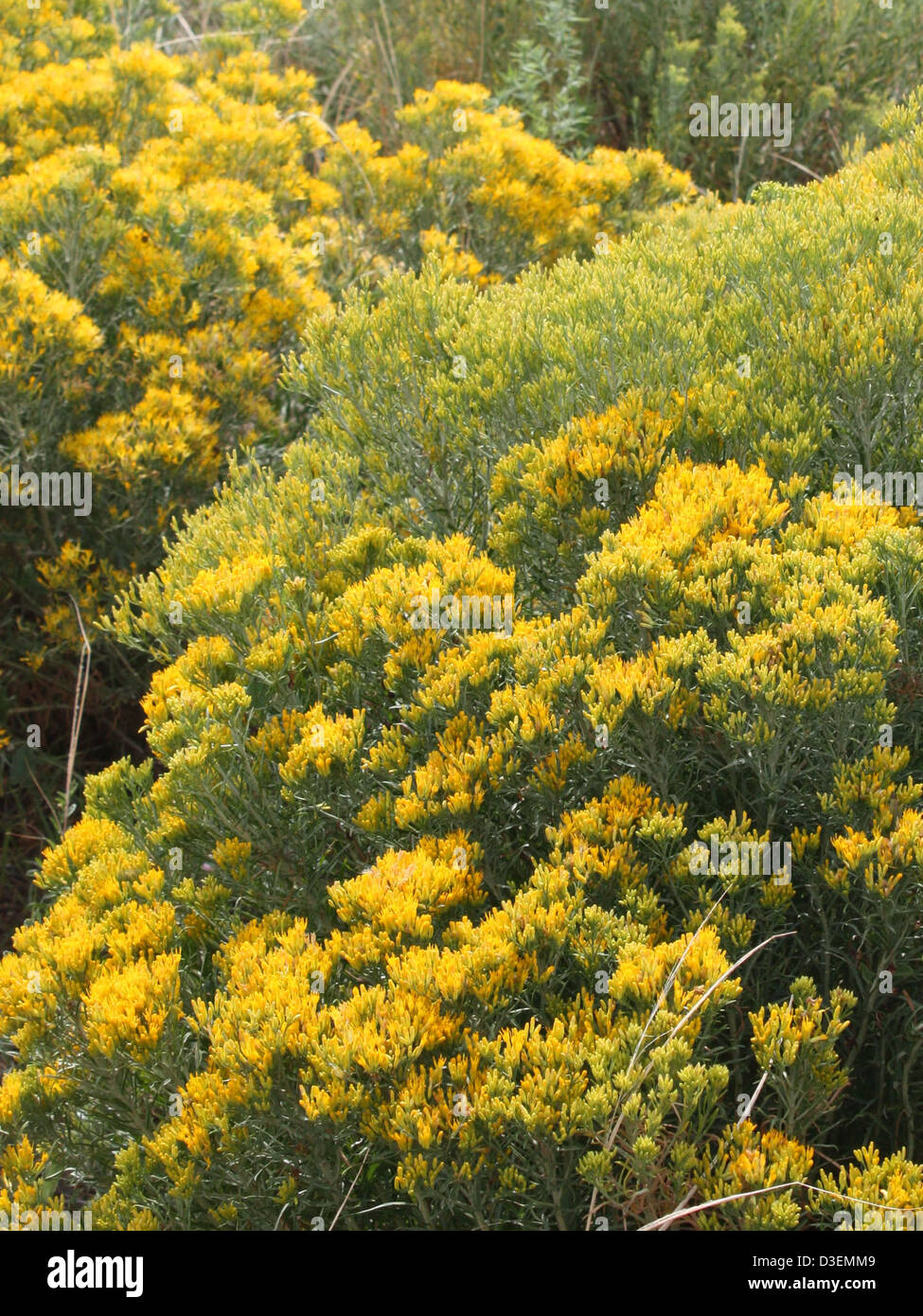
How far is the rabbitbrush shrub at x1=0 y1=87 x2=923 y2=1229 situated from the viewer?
219 cm

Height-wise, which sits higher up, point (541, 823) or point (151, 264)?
point (151, 264)

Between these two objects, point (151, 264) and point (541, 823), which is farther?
point (151, 264)

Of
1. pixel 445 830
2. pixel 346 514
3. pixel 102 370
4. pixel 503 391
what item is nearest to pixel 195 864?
pixel 445 830

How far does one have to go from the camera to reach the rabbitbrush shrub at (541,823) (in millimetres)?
2188

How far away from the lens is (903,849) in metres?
2.31

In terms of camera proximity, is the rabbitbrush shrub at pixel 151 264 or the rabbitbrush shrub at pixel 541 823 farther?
the rabbitbrush shrub at pixel 151 264

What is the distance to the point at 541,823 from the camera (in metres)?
2.72

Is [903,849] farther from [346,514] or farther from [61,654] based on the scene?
[61,654]

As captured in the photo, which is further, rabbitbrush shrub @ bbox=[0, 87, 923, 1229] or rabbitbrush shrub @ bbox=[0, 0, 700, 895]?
rabbitbrush shrub @ bbox=[0, 0, 700, 895]
